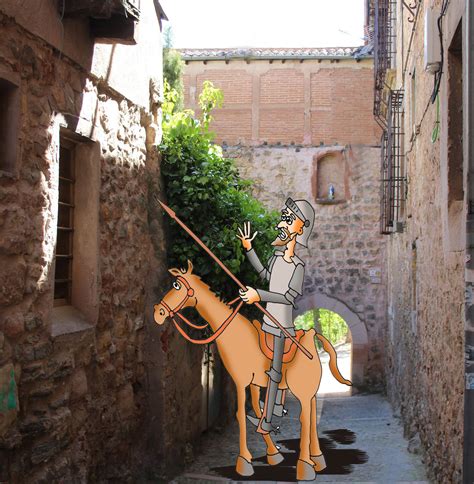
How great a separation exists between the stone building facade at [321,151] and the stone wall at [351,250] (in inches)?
0.9

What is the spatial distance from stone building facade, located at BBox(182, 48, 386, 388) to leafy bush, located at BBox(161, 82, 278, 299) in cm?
880

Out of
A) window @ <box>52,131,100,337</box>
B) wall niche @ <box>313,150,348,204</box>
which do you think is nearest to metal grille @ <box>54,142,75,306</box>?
window @ <box>52,131,100,337</box>

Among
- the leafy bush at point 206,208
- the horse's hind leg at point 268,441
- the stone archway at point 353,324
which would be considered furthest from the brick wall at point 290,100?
the horse's hind leg at point 268,441

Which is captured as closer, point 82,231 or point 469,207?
point 469,207

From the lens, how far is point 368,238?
647 inches

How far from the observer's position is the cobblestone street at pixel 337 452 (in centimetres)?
642

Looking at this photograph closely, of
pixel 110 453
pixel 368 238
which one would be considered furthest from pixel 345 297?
pixel 110 453

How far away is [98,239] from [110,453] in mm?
1732

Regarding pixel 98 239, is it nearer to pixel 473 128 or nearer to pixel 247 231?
pixel 247 231

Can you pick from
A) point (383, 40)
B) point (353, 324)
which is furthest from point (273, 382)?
point (353, 324)

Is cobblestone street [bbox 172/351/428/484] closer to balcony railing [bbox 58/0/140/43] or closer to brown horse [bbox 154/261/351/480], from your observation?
brown horse [bbox 154/261/351/480]

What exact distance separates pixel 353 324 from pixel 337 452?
302 inches

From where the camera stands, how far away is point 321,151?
54.7 feet

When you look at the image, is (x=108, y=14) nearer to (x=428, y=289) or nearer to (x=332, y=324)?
(x=428, y=289)
